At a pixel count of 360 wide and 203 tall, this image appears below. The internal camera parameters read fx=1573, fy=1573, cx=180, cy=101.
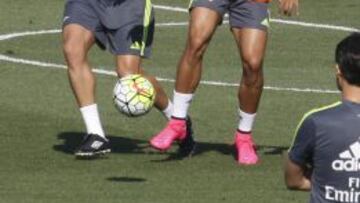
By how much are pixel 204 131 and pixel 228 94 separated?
181 cm

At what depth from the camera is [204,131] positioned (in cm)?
1332

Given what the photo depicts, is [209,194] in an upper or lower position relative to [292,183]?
lower

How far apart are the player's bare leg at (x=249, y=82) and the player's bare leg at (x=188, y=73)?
9.7 inches

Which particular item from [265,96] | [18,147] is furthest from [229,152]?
[265,96]

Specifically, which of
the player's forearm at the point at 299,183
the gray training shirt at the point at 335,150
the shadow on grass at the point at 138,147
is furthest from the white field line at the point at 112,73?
the gray training shirt at the point at 335,150

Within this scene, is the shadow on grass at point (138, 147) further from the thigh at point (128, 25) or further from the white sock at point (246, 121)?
the thigh at point (128, 25)

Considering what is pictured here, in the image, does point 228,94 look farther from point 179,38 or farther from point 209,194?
point 209,194

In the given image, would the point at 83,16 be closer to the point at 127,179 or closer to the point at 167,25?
the point at 127,179

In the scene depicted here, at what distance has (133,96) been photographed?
1155 cm

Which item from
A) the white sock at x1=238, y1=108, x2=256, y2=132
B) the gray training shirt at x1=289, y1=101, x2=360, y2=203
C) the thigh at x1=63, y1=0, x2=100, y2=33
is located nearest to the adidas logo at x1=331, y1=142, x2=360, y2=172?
the gray training shirt at x1=289, y1=101, x2=360, y2=203

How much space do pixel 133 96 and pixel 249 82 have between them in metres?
0.95

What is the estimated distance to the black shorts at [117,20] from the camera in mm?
11992

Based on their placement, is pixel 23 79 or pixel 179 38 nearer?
pixel 23 79

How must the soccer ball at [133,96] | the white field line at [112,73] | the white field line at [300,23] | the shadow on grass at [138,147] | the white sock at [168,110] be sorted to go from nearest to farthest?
1. the soccer ball at [133,96]
2. the shadow on grass at [138,147]
3. the white sock at [168,110]
4. the white field line at [112,73]
5. the white field line at [300,23]
